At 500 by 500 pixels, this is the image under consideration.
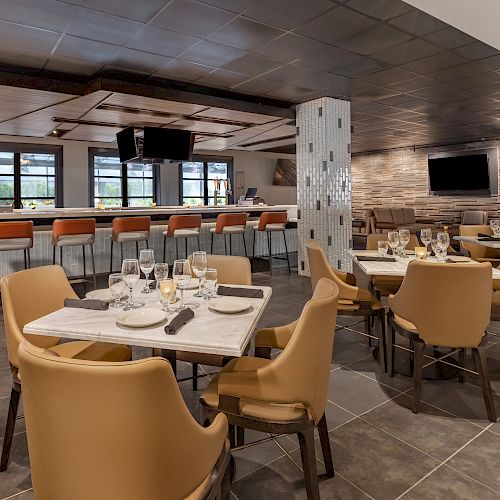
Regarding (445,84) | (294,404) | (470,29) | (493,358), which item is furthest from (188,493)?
(445,84)

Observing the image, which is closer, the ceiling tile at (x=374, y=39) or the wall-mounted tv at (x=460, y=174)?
the ceiling tile at (x=374, y=39)

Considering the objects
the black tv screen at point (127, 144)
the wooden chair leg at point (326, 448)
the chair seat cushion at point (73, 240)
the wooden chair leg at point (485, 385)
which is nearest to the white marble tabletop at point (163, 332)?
the wooden chair leg at point (326, 448)

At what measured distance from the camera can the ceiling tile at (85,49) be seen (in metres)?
4.22

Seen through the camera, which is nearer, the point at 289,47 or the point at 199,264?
the point at 199,264

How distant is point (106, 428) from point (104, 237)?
Answer: 6215 mm

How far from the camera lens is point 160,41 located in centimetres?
429

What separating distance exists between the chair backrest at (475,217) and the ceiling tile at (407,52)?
770 centimetres

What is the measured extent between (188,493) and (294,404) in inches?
→ 24.0

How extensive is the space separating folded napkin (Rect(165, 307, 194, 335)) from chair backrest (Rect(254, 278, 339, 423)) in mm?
366

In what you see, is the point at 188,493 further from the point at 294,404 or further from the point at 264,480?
the point at 264,480

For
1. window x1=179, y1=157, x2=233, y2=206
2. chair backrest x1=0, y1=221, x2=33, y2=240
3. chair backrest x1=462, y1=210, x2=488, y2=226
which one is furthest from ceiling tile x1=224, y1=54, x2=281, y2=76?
chair backrest x1=462, y1=210, x2=488, y2=226

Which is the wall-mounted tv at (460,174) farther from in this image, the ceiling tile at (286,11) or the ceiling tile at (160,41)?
the ceiling tile at (160,41)

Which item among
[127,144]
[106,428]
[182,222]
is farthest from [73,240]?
[106,428]

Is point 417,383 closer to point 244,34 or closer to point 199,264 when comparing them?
point 199,264
